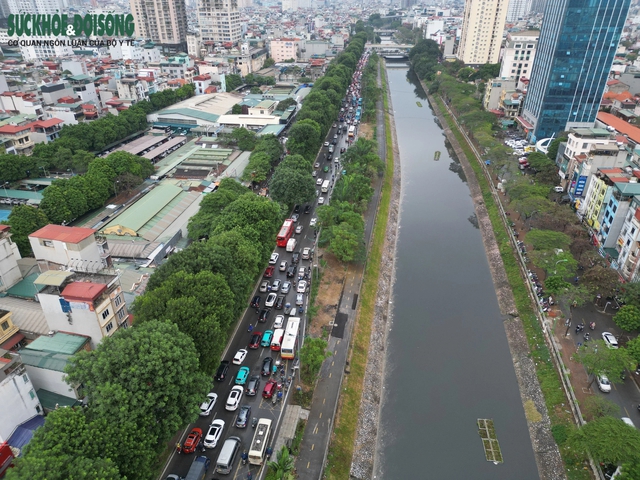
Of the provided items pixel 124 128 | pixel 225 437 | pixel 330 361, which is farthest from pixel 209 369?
pixel 124 128

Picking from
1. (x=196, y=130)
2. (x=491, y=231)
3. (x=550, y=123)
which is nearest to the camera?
(x=491, y=231)

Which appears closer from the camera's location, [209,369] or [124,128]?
[209,369]

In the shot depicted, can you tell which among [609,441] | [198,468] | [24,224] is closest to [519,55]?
[609,441]

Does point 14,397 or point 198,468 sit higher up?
point 14,397

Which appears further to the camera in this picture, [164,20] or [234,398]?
[164,20]

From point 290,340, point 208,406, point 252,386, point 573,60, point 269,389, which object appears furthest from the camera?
point 573,60

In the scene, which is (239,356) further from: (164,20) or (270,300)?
(164,20)

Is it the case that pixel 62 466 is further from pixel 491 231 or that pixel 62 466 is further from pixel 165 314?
pixel 491 231

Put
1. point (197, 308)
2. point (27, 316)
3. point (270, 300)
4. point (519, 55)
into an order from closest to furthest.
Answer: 1. point (197, 308)
2. point (27, 316)
3. point (270, 300)
4. point (519, 55)
